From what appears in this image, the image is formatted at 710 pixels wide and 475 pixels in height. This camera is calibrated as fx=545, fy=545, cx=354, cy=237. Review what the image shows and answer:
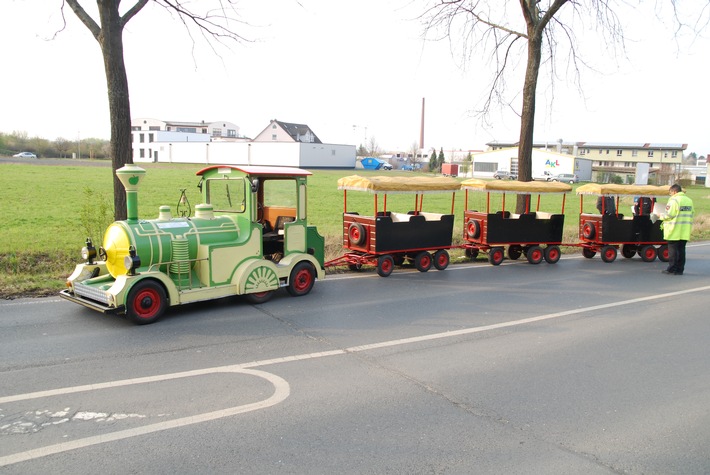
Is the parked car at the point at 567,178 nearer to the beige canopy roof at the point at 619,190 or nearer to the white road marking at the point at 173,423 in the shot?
the beige canopy roof at the point at 619,190

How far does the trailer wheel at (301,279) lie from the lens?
350 inches

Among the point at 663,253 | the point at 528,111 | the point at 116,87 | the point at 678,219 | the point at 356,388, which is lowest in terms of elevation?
the point at 356,388

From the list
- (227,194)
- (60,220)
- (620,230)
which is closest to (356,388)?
(227,194)

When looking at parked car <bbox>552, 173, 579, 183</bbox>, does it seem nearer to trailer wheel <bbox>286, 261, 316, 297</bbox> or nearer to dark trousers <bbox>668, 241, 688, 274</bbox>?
dark trousers <bbox>668, 241, 688, 274</bbox>

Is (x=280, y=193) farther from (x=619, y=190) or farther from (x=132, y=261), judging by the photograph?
(x=619, y=190)

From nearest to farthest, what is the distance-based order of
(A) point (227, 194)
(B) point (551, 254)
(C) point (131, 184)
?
(C) point (131, 184) < (A) point (227, 194) < (B) point (551, 254)

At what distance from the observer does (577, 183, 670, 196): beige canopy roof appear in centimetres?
1405

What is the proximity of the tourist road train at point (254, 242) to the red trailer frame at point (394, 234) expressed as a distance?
0.02 metres

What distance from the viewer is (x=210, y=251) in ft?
25.9

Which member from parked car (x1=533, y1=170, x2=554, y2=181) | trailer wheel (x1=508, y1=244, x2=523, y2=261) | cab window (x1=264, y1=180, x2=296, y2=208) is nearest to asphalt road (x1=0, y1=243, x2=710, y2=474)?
cab window (x1=264, y1=180, x2=296, y2=208)

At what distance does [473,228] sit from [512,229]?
3.10 feet

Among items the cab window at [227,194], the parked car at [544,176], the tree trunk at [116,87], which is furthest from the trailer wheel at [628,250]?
the parked car at [544,176]

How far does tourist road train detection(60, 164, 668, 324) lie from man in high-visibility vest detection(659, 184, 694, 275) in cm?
212

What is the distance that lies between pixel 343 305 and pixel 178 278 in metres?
2.49
